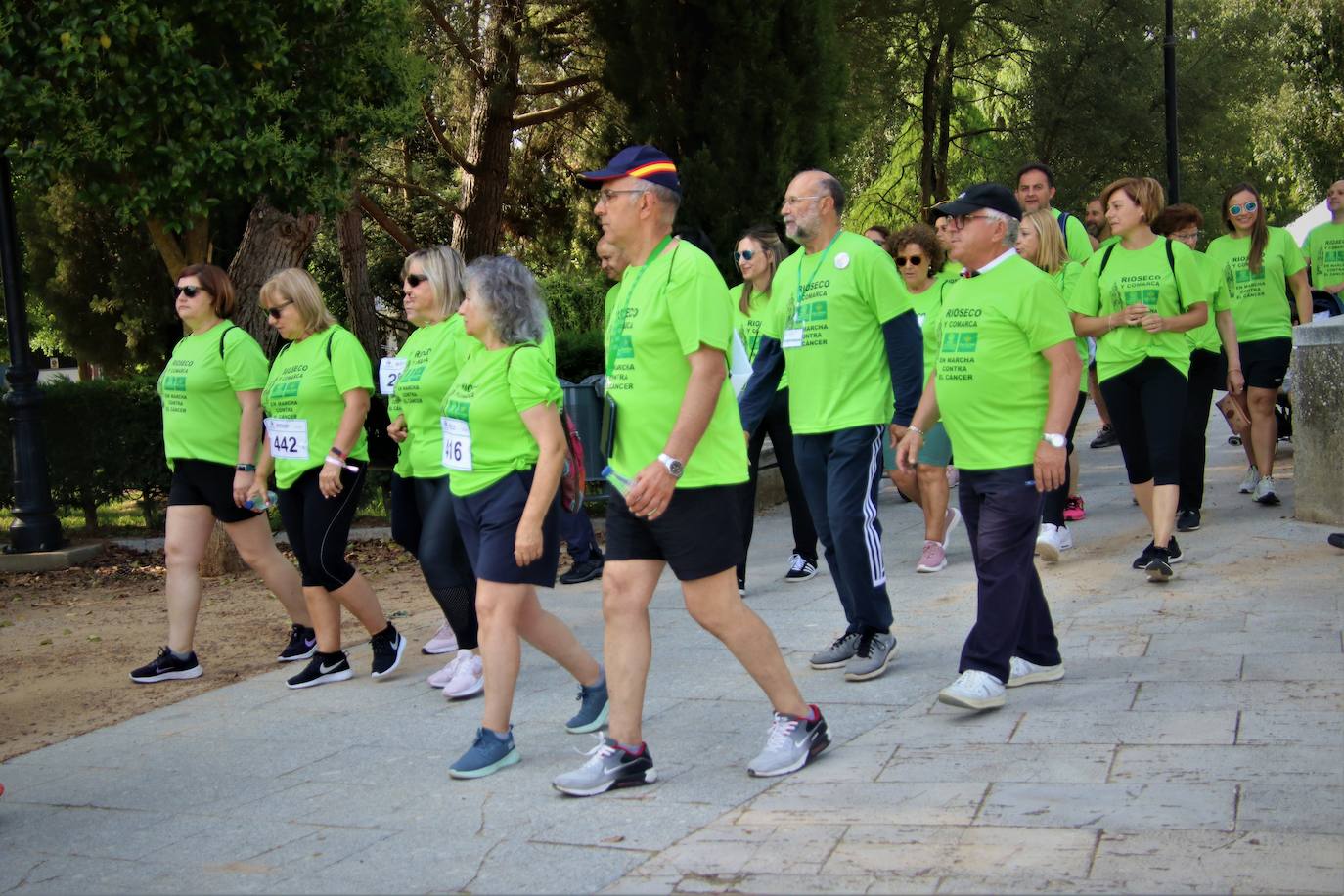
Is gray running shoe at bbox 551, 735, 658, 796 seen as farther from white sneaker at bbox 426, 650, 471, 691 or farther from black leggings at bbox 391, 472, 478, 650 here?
white sneaker at bbox 426, 650, 471, 691

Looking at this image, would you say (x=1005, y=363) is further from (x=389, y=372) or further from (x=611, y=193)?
(x=389, y=372)

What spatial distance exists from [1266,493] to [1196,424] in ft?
3.05

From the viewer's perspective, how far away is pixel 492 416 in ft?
17.0

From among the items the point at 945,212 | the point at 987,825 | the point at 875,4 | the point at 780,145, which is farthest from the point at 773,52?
the point at 987,825

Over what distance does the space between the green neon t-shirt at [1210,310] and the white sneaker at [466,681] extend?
386cm

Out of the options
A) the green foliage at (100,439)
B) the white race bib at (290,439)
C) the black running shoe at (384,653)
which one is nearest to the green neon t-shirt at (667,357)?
the white race bib at (290,439)

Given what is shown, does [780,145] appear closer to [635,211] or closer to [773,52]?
[773,52]

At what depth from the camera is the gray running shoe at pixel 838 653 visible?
6.16 meters

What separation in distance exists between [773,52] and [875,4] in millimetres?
6984

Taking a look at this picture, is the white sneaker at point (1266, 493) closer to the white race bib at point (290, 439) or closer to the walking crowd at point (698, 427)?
the walking crowd at point (698, 427)

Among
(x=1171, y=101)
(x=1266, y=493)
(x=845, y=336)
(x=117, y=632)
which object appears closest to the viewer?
(x=845, y=336)

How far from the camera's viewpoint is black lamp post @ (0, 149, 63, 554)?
34.4ft

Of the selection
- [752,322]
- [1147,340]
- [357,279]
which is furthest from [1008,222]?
[357,279]

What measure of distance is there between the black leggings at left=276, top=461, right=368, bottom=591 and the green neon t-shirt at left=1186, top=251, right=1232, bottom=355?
4144mm
